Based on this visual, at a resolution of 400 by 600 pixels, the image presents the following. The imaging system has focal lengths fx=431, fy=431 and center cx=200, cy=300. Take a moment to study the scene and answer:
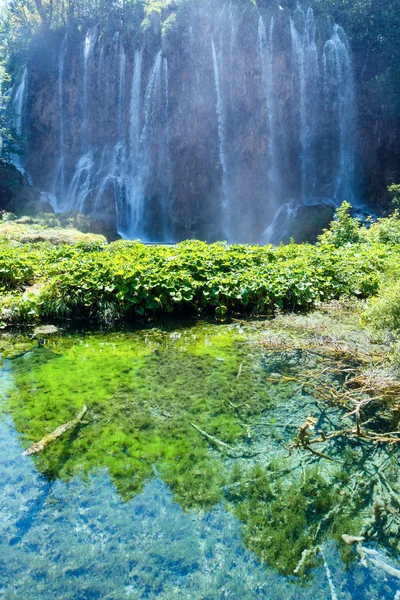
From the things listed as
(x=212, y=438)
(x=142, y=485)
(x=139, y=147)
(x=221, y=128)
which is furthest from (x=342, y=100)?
(x=142, y=485)

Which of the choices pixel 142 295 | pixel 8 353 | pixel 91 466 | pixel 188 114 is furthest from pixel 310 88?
pixel 91 466

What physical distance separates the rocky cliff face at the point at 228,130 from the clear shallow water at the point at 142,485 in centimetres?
1938

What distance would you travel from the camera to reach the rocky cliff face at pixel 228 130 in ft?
81.3

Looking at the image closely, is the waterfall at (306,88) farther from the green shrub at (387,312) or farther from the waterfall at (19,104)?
the green shrub at (387,312)

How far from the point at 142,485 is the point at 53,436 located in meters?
1.04

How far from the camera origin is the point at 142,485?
3.24 m

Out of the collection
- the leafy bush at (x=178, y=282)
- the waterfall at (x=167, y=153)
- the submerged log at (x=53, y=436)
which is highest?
the waterfall at (x=167, y=153)

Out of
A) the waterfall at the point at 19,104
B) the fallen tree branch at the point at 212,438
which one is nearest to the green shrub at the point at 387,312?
the fallen tree branch at the point at 212,438

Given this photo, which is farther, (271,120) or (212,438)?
(271,120)

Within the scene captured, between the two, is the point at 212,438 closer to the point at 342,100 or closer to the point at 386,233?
the point at 386,233

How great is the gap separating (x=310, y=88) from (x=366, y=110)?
138 inches

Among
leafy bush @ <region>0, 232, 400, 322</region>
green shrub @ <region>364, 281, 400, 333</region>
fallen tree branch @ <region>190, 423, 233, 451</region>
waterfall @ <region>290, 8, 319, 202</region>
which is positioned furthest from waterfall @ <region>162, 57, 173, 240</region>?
fallen tree branch @ <region>190, 423, 233, 451</region>

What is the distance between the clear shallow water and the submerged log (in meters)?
0.09

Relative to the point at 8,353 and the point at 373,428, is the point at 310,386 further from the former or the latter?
the point at 8,353
